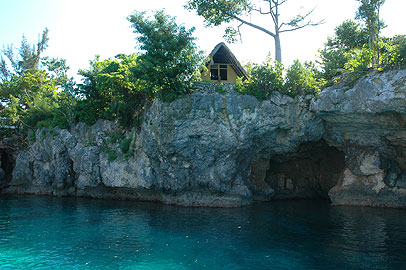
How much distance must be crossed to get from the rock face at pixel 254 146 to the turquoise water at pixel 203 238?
2142 millimetres

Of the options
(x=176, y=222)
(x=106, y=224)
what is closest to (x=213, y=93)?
(x=176, y=222)

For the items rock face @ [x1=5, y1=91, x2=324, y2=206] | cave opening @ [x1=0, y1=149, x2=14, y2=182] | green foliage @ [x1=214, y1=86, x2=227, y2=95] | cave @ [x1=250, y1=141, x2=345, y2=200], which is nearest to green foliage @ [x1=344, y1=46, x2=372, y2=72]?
rock face @ [x1=5, y1=91, x2=324, y2=206]

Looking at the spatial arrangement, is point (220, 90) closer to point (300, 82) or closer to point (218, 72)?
point (218, 72)

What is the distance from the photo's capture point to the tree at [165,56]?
2414 centimetres

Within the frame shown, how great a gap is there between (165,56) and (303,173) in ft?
54.3

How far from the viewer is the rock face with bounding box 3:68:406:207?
22078mm

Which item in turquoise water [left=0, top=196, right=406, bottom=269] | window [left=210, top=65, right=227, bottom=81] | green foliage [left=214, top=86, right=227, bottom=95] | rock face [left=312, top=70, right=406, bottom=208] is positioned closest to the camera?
turquoise water [left=0, top=196, right=406, bottom=269]

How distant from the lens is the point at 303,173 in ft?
100

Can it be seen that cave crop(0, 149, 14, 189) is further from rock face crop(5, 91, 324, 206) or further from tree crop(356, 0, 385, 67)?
tree crop(356, 0, 385, 67)

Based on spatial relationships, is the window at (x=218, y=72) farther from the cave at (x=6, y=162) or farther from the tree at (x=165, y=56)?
the cave at (x=6, y=162)

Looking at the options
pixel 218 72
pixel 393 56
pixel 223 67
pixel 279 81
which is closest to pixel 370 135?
pixel 393 56

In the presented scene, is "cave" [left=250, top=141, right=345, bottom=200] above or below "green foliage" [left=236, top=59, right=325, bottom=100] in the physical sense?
below

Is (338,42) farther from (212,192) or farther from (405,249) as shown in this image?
(405,249)

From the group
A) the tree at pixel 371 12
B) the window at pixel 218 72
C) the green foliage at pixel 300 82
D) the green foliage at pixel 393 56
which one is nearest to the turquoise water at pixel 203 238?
the green foliage at pixel 300 82
